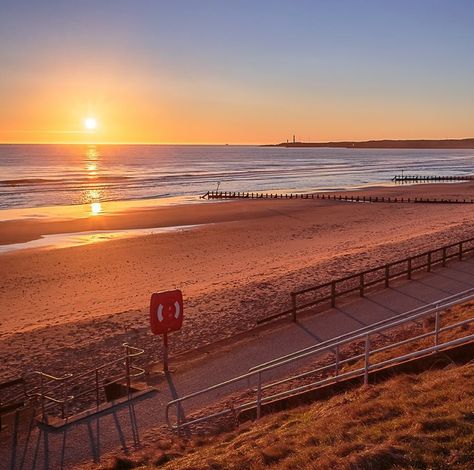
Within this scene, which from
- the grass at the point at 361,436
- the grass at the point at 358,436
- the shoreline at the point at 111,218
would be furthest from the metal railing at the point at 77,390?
the shoreline at the point at 111,218

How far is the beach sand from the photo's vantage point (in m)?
17.8

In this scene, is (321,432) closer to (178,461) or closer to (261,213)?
(178,461)

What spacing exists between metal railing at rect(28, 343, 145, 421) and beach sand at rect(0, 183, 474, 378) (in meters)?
1.36

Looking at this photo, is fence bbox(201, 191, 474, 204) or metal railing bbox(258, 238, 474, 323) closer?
metal railing bbox(258, 238, 474, 323)

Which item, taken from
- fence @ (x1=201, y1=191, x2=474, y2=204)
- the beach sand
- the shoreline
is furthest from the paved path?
fence @ (x1=201, y1=191, x2=474, y2=204)

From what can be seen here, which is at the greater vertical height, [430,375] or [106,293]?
[430,375]

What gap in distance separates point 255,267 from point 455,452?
75.8 ft

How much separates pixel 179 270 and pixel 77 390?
1512 centimetres

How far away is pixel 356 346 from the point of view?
47.9 feet

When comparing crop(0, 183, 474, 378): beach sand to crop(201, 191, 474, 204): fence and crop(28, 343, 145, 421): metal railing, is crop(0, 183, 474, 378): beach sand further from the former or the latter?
crop(201, 191, 474, 204): fence

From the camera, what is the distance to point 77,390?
1374 cm

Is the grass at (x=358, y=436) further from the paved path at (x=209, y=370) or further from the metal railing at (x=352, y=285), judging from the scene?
the metal railing at (x=352, y=285)

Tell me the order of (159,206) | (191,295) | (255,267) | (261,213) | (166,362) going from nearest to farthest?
(166,362)
(191,295)
(255,267)
(261,213)
(159,206)

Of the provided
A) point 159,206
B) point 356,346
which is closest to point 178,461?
point 356,346
